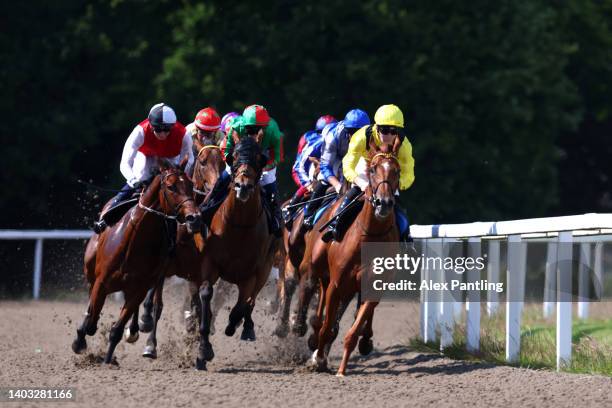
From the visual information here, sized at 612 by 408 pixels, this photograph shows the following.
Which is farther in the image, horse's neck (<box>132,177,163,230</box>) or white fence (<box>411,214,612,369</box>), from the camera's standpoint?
horse's neck (<box>132,177,163,230</box>)

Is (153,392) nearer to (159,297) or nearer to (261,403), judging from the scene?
(261,403)

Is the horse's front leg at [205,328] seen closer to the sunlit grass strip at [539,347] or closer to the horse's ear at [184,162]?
the horse's ear at [184,162]

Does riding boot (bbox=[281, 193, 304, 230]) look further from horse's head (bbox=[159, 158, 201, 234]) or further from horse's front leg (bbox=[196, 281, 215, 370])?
horse's head (bbox=[159, 158, 201, 234])

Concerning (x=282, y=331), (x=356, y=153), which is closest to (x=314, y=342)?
(x=282, y=331)

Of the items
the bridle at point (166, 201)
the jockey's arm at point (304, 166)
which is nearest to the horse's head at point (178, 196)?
the bridle at point (166, 201)

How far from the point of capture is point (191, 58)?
24.5 metres

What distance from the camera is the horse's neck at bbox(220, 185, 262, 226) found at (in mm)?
10680

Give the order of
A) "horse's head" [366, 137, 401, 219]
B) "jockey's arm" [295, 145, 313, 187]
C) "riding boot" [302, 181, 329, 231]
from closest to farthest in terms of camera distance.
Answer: "horse's head" [366, 137, 401, 219]
"riding boot" [302, 181, 329, 231]
"jockey's arm" [295, 145, 313, 187]

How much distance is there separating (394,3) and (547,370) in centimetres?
1613

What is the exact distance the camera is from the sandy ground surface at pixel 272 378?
8.34 meters

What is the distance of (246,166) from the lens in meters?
10.2

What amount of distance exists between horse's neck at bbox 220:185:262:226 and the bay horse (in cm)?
37

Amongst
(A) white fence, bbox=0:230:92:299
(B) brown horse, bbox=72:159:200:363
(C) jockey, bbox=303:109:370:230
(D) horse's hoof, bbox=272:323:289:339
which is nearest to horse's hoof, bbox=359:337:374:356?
(D) horse's hoof, bbox=272:323:289:339

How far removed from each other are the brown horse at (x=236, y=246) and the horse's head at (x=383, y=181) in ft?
3.29
